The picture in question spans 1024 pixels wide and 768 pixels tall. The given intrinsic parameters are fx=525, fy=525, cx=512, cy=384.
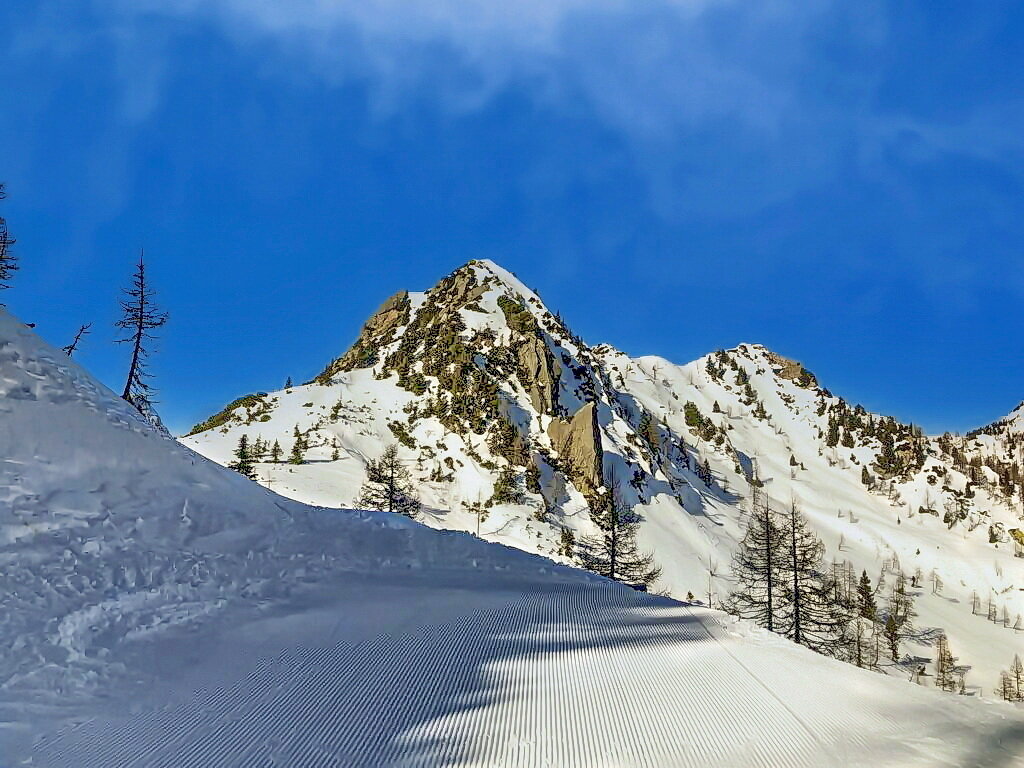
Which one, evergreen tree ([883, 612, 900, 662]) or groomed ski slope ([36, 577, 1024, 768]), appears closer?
groomed ski slope ([36, 577, 1024, 768])

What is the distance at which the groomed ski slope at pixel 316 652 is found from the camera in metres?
4.36

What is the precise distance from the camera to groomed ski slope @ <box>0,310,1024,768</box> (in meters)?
4.36

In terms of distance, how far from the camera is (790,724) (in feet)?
15.7

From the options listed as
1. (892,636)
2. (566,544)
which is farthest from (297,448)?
(892,636)

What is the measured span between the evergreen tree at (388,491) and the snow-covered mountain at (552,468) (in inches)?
81.8

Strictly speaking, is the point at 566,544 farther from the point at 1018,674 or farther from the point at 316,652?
the point at 1018,674

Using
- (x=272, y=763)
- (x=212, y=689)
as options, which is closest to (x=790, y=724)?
(x=272, y=763)

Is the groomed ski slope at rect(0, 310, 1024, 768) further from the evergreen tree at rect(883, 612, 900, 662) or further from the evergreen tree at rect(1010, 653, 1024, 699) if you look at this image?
the evergreen tree at rect(1010, 653, 1024, 699)

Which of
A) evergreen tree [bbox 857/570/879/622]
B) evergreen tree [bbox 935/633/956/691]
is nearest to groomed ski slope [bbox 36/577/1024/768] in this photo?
evergreen tree [bbox 935/633/956/691]

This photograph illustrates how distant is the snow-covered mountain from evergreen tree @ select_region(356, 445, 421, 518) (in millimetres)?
2079

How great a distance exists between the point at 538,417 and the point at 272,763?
7185 cm

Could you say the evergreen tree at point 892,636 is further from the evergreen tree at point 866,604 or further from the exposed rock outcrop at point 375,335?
the exposed rock outcrop at point 375,335

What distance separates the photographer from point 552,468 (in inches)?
2665

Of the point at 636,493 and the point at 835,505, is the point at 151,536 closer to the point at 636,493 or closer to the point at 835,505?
the point at 636,493
